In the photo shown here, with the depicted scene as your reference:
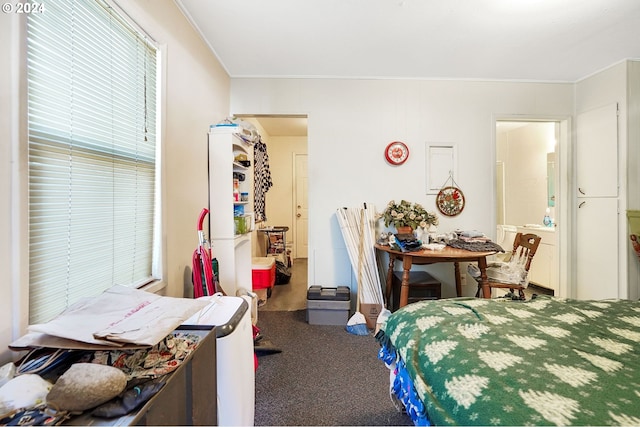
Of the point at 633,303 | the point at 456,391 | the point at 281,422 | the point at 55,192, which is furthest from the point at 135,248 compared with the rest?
the point at 633,303

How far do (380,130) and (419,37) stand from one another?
3.06 ft

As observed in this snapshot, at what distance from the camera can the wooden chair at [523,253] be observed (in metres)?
2.53

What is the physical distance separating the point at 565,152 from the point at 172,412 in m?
4.11

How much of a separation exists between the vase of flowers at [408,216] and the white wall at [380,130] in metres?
0.22

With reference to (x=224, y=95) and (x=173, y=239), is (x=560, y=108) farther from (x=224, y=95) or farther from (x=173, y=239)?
(x=173, y=239)

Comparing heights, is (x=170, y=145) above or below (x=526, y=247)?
above

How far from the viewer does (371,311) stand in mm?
2605

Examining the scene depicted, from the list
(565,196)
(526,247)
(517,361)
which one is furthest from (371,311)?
(565,196)

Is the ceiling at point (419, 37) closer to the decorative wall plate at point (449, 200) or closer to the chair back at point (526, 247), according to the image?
the decorative wall plate at point (449, 200)

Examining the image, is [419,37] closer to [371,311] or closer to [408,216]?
[408,216]

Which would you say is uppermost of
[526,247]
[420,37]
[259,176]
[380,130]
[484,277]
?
[420,37]

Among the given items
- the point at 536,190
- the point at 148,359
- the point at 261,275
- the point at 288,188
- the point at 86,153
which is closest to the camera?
the point at 148,359

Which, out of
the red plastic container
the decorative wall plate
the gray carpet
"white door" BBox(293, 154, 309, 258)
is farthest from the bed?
"white door" BBox(293, 154, 309, 258)

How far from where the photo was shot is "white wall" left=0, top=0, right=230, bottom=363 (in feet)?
2.78
